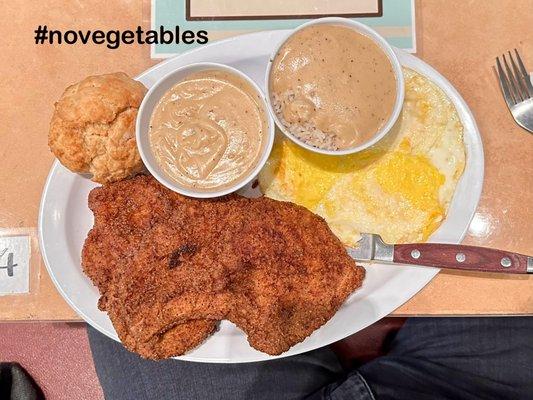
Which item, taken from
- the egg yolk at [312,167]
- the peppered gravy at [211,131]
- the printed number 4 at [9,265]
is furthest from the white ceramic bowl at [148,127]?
the printed number 4 at [9,265]

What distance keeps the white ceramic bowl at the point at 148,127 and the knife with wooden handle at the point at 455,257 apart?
1.64ft

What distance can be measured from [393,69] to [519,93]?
58cm

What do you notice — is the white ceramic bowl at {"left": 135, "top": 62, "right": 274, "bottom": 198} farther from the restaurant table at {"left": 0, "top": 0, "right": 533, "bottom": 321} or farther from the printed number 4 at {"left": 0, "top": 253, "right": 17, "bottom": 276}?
the printed number 4 at {"left": 0, "top": 253, "right": 17, "bottom": 276}

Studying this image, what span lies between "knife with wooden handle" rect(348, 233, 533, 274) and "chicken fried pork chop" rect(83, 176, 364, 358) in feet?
0.42

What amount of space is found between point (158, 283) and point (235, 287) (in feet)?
0.74

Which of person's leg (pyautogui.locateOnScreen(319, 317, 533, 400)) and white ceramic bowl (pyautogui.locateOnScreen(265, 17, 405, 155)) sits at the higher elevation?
white ceramic bowl (pyautogui.locateOnScreen(265, 17, 405, 155))

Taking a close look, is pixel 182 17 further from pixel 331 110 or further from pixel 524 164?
pixel 524 164

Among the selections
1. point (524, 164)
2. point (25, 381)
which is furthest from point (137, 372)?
point (524, 164)

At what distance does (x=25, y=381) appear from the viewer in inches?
99.6

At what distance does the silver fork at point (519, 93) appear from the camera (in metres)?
1.84

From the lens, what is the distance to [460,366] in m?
2.17

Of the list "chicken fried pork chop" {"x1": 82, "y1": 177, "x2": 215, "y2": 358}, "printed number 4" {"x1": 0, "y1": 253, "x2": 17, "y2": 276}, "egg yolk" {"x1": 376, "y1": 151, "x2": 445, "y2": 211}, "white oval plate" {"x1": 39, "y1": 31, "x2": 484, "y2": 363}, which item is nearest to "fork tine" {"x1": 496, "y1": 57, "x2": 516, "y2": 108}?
"white oval plate" {"x1": 39, "y1": 31, "x2": 484, "y2": 363}

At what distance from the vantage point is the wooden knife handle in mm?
1665
